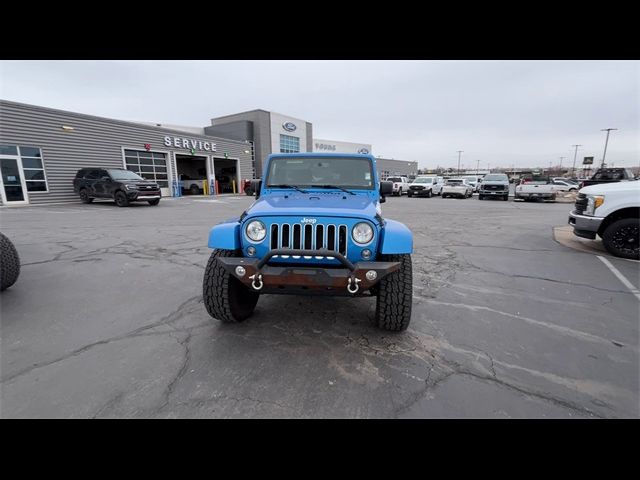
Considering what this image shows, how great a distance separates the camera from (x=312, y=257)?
2.48 m

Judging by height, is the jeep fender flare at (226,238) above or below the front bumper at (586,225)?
above

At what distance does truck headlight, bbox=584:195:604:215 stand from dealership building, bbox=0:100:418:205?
529 centimetres

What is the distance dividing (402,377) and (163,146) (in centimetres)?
2410

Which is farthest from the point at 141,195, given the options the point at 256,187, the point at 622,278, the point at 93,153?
the point at 622,278

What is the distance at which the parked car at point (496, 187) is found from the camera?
21.4 metres

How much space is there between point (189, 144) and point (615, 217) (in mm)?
25201

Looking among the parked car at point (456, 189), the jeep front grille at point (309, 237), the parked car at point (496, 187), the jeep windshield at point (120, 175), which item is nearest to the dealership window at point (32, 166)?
the jeep windshield at point (120, 175)

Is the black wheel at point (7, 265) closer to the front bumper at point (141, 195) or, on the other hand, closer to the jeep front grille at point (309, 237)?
the jeep front grille at point (309, 237)

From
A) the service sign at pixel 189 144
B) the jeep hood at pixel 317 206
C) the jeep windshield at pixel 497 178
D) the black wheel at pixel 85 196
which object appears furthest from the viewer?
the service sign at pixel 189 144

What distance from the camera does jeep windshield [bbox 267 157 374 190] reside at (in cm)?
372

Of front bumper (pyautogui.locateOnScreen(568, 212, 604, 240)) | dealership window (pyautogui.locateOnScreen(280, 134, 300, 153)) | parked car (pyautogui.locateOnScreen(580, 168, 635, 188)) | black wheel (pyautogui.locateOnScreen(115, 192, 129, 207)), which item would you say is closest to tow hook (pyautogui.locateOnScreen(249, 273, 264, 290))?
front bumper (pyautogui.locateOnScreen(568, 212, 604, 240))

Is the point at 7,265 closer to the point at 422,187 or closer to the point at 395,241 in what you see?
the point at 395,241

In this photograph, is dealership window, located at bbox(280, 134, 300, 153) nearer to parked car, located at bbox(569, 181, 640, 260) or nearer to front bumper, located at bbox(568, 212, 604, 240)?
front bumper, located at bbox(568, 212, 604, 240)

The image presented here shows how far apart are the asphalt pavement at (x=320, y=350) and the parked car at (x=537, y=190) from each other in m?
18.1
